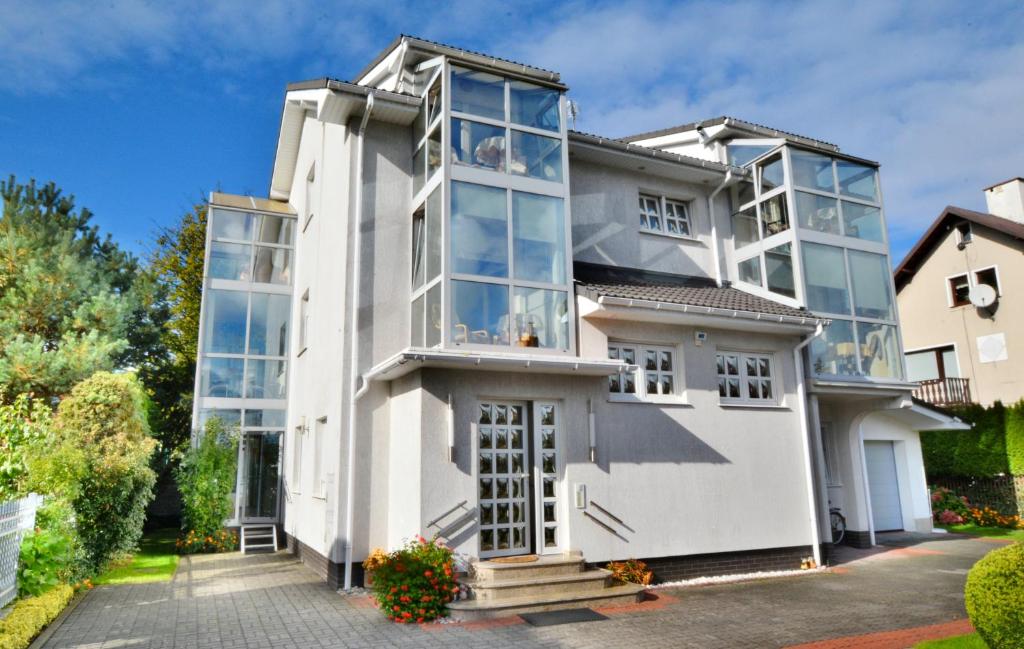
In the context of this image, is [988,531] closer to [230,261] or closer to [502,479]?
[502,479]

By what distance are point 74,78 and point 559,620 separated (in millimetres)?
15706

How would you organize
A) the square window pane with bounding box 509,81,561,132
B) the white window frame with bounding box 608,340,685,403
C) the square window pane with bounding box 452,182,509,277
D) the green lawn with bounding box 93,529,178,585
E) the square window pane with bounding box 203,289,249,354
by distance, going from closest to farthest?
the square window pane with bounding box 452,182,509,277, the white window frame with bounding box 608,340,685,403, the square window pane with bounding box 509,81,561,132, the green lawn with bounding box 93,529,178,585, the square window pane with bounding box 203,289,249,354

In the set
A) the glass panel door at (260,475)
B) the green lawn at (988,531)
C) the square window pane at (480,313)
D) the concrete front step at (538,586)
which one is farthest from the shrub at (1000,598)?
the glass panel door at (260,475)

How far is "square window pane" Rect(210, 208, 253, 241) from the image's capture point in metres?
15.6

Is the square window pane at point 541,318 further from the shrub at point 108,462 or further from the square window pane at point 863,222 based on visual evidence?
the square window pane at point 863,222

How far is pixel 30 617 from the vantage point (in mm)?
6777

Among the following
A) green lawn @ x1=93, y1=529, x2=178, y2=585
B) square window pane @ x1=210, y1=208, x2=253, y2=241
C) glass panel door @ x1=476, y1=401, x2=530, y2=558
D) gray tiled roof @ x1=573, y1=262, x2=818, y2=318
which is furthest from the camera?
square window pane @ x1=210, y1=208, x2=253, y2=241

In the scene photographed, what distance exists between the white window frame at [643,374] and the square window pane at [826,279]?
11.9 feet

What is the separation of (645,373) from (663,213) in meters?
4.12

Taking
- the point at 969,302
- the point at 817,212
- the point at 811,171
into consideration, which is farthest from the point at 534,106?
the point at 969,302

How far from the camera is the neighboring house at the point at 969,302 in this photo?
2059cm

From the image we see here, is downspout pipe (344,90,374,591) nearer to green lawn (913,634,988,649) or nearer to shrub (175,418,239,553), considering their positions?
shrub (175,418,239,553)

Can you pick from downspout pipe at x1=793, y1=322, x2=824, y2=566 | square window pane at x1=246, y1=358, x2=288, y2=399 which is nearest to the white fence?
square window pane at x1=246, y1=358, x2=288, y2=399

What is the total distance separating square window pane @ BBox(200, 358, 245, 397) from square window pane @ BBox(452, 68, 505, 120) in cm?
872
